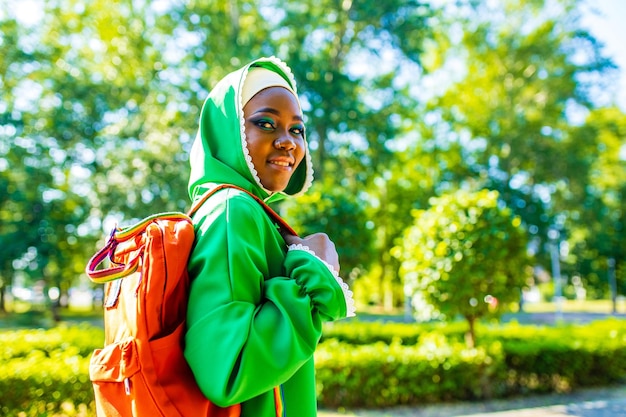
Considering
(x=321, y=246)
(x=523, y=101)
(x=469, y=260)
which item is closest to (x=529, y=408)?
(x=469, y=260)

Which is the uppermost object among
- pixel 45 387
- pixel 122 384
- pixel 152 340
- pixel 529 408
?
pixel 152 340

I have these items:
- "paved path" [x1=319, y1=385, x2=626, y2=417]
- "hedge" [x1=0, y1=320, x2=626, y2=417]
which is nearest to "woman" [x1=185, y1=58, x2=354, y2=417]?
"hedge" [x1=0, y1=320, x2=626, y2=417]

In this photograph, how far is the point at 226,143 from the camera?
4.84 feet

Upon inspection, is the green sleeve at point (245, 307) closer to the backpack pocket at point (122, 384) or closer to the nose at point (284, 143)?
the backpack pocket at point (122, 384)

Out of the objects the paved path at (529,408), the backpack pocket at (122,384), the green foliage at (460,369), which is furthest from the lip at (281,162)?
the green foliage at (460,369)

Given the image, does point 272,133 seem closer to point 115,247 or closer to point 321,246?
point 321,246

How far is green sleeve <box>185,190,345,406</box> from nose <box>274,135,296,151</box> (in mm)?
269

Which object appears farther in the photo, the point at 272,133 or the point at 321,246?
the point at 272,133

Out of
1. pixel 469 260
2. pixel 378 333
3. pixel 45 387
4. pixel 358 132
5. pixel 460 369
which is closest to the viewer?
pixel 45 387

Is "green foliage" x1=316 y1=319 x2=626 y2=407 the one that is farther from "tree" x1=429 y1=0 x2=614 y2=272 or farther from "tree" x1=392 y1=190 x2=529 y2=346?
"tree" x1=429 y1=0 x2=614 y2=272

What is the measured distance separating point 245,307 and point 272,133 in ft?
1.93

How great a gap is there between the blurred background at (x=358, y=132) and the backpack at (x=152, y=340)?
6.51 meters

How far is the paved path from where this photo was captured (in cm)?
609

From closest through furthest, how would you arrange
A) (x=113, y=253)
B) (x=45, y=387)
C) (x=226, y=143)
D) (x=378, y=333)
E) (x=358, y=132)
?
1. (x=113, y=253)
2. (x=226, y=143)
3. (x=45, y=387)
4. (x=378, y=333)
5. (x=358, y=132)
